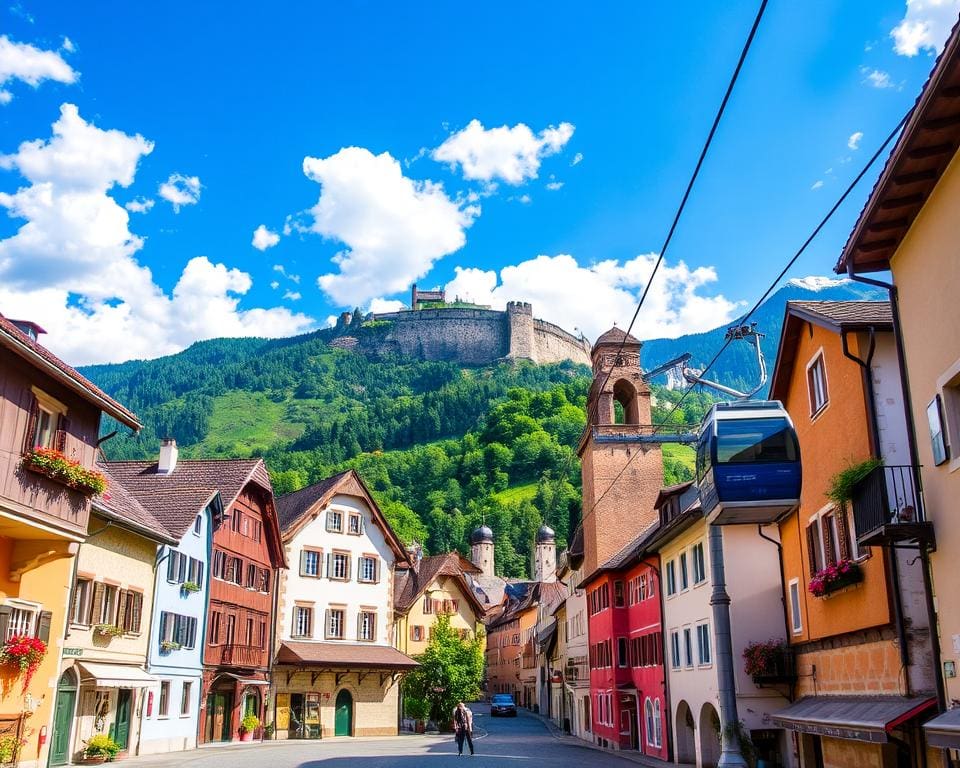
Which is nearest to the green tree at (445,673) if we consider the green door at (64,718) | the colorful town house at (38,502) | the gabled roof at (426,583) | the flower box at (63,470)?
the gabled roof at (426,583)

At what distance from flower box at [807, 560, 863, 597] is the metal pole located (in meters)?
2.79

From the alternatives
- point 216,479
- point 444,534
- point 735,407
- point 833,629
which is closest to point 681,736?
point 833,629

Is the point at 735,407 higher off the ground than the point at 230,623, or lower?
higher

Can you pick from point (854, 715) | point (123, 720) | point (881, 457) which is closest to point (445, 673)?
→ point (123, 720)

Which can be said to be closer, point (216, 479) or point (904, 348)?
point (904, 348)

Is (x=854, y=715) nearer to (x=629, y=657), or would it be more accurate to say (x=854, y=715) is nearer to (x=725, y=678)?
(x=725, y=678)

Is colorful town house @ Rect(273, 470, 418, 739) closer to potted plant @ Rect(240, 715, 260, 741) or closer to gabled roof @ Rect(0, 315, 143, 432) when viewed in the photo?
potted plant @ Rect(240, 715, 260, 741)

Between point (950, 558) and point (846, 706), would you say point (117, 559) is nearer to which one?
point (846, 706)

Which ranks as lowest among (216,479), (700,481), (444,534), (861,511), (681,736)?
(681,736)

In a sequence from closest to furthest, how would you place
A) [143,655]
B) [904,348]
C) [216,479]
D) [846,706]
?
[904,348] < [846,706] < [143,655] < [216,479]

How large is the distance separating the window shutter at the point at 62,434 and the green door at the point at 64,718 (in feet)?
32.3

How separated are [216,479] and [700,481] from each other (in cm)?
2699

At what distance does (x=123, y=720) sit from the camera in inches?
1265

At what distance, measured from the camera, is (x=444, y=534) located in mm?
158625
